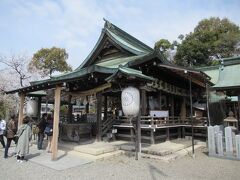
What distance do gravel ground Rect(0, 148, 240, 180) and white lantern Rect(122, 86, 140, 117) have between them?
6.84 feet

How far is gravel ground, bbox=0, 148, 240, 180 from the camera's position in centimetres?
657

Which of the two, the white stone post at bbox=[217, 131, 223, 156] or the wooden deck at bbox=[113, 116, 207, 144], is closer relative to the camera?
the white stone post at bbox=[217, 131, 223, 156]

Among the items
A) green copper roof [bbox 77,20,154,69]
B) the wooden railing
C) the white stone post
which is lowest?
the white stone post

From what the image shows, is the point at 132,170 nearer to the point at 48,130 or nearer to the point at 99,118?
the point at 48,130

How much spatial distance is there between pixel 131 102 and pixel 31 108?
7.54m

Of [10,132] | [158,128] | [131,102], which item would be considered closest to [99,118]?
[158,128]

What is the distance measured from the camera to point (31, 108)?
41.1ft

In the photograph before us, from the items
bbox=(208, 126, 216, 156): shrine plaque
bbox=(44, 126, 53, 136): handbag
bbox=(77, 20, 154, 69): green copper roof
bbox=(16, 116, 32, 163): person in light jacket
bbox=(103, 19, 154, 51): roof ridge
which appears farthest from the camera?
bbox=(103, 19, 154, 51): roof ridge

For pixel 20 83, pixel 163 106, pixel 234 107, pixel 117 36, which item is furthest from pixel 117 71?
pixel 20 83

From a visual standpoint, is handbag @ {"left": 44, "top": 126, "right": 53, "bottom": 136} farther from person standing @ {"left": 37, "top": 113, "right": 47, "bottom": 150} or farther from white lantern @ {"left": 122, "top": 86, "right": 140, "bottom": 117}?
white lantern @ {"left": 122, "top": 86, "right": 140, "bottom": 117}

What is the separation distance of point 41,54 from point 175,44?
2845 centimetres

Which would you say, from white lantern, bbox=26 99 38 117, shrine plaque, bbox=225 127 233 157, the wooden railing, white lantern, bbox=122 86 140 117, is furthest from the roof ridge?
shrine plaque, bbox=225 127 233 157

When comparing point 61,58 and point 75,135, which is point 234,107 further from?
point 61,58

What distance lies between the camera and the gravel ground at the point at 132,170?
6.57m
